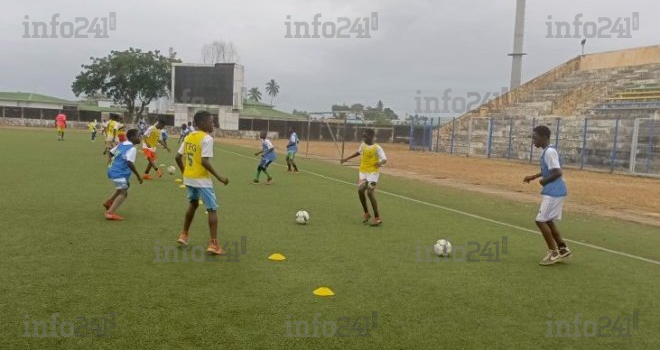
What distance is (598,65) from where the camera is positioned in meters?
41.4

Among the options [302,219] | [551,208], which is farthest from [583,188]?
[302,219]

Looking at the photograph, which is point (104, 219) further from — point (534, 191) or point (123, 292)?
point (534, 191)

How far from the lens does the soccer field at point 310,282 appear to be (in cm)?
472

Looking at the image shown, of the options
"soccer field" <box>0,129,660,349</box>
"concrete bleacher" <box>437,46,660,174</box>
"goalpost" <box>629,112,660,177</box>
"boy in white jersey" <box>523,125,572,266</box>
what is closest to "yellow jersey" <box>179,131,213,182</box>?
"soccer field" <box>0,129,660,349</box>

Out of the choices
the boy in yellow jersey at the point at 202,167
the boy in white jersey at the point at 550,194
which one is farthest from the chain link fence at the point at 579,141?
the boy in yellow jersey at the point at 202,167

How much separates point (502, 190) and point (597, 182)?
665 centimetres

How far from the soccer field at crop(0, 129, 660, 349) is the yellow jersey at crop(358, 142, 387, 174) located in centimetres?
110

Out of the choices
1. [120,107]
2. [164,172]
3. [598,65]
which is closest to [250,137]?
[120,107]

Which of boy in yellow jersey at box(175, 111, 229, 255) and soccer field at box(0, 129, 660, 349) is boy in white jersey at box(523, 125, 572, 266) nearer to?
soccer field at box(0, 129, 660, 349)

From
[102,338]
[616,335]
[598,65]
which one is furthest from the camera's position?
[598,65]

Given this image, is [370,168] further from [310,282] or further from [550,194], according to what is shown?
[310,282]

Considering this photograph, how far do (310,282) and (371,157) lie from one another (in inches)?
179

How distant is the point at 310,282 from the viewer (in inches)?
246

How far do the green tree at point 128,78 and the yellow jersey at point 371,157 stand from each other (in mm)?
61325
